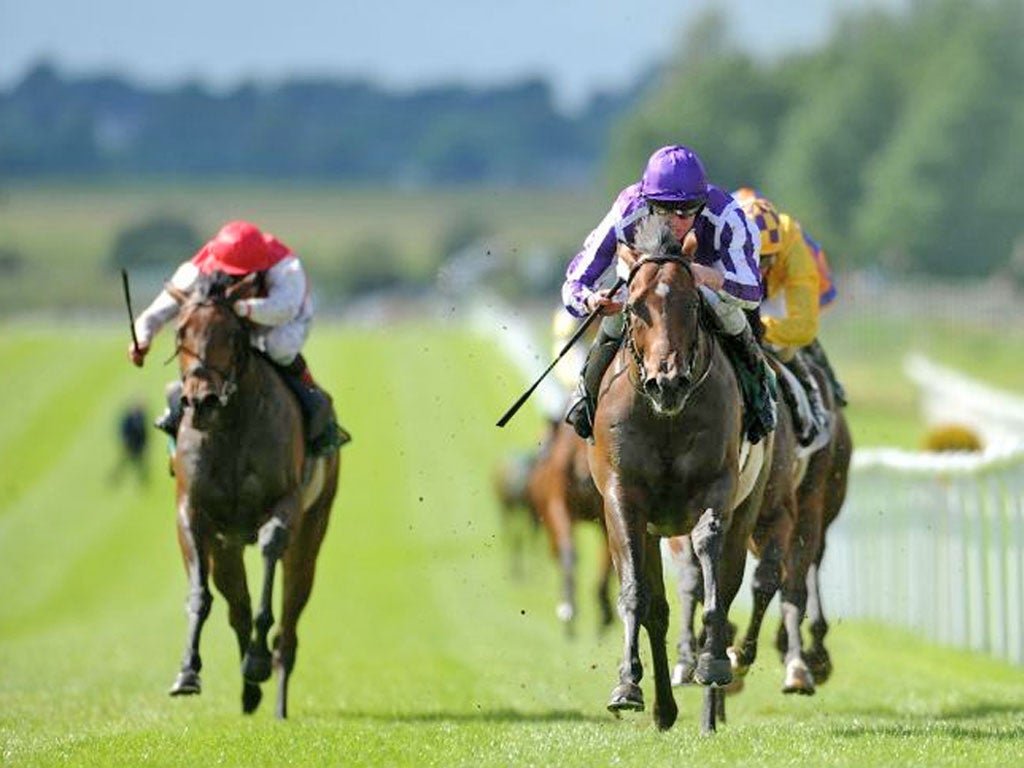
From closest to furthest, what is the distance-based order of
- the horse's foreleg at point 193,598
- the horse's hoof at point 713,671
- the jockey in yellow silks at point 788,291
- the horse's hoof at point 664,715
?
the horse's hoof at point 713,671
the horse's hoof at point 664,715
the horse's foreleg at point 193,598
the jockey in yellow silks at point 788,291

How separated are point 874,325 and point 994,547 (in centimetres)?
5038

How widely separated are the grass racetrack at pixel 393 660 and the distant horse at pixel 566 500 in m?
0.35

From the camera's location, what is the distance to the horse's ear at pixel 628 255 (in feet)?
36.2

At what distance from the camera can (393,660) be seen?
18.5m

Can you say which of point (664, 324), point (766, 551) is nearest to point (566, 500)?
point (766, 551)

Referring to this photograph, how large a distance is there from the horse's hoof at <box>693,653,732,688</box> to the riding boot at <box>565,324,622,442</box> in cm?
114

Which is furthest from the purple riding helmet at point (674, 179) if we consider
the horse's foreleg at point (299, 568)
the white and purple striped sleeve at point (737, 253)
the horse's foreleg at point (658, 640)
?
the horse's foreleg at point (299, 568)

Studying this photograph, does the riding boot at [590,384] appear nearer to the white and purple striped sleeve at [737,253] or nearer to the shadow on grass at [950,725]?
the white and purple striped sleeve at [737,253]

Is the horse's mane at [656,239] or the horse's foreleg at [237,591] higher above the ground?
the horse's mane at [656,239]

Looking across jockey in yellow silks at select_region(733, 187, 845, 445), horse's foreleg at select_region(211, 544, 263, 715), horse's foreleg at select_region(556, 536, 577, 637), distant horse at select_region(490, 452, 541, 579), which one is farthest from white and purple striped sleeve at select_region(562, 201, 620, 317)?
distant horse at select_region(490, 452, 541, 579)

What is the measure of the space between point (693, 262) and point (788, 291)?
208cm

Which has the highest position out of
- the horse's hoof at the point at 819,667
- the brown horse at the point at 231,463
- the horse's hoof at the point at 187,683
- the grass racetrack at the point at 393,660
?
the brown horse at the point at 231,463

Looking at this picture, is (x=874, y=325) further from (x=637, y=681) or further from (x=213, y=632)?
(x=637, y=681)

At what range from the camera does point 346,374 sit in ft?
213
